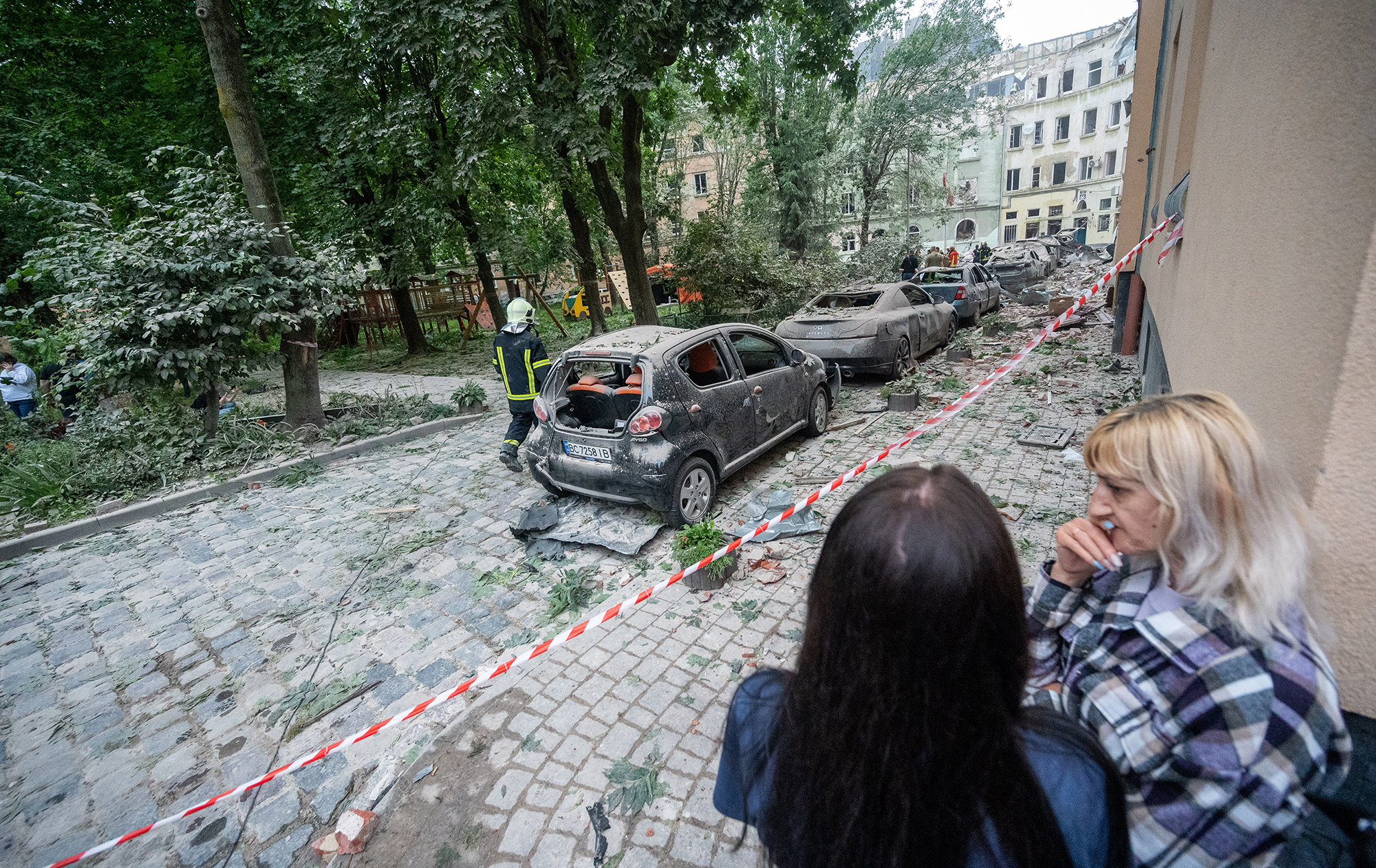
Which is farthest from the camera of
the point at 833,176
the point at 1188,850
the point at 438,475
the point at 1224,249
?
the point at 833,176

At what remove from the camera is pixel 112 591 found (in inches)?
201

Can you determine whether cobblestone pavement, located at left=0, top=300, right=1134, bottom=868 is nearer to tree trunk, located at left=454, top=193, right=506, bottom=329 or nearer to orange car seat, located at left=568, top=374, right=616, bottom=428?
orange car seat, located at left=568, top=374, right=616, bottom=428

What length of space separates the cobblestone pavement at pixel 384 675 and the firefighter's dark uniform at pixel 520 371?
1024mm

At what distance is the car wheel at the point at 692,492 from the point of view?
5.09 m

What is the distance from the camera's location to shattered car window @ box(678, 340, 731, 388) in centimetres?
586

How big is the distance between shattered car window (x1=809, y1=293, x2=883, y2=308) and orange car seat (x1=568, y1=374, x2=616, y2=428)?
580 centimetres

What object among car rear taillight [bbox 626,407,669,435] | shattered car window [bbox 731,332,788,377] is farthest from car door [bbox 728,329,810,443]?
car rear taillight [bbox 626,407,669,435]

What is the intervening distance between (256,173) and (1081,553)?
11.0m

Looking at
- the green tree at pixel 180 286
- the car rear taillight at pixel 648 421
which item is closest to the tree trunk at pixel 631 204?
the green tree at pixel 180 286

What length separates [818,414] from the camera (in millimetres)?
7262

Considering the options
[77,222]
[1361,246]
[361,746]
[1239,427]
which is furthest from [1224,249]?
[77,222]

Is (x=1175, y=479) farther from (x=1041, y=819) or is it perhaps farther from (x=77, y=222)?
(x=77, y=222)

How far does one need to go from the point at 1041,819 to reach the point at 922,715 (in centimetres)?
31

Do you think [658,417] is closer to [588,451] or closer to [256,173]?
[588,451]
